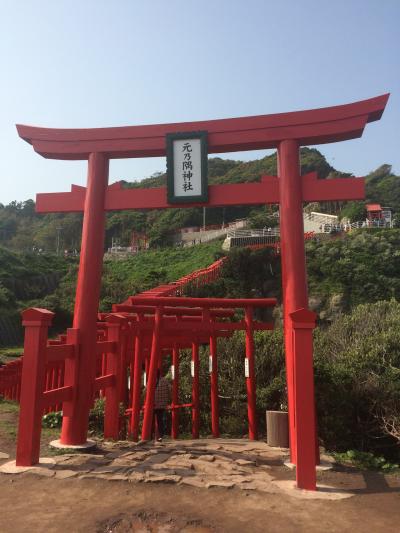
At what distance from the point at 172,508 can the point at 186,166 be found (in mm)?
4585

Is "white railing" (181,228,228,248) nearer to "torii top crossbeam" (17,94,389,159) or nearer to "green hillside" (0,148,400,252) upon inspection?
"green hillside" (0,148,400,252)

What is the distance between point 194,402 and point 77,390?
3.20m

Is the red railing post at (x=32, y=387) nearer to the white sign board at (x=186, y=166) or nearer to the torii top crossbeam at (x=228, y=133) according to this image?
the white sign board at (x=186, y=166)

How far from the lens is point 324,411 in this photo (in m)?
7.13

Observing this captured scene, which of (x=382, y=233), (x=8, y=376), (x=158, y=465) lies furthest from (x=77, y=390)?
(x=382, y=233)

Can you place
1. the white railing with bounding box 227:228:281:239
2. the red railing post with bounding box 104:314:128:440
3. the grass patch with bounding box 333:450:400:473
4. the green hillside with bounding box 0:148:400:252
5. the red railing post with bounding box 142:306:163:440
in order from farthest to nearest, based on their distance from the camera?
the green hillside with bounding box 0:148:400:252 → the white railing with bounding box 227:228:281:239 → the red railing post with bounding box 104:314:128:440 → the red railing post with bounding box 142:306:163:440 → the grass patch with bounding box 333:450:400:473

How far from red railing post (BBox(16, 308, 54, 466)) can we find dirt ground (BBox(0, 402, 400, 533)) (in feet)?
1.12

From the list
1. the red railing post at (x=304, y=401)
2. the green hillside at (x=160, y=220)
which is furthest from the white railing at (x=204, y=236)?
the red railing post at (x=304, y=401)

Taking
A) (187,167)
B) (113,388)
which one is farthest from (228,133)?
(113,388)

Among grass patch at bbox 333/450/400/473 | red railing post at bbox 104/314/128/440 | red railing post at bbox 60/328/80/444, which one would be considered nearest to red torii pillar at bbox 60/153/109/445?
red railing post at bbox 60/328/80/444

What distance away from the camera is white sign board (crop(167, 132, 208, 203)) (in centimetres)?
670

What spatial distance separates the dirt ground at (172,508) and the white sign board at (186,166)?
3.93m

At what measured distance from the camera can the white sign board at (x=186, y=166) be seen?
6.70 m

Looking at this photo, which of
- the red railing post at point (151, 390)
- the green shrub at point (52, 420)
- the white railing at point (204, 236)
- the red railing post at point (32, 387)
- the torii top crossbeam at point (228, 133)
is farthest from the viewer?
the white railing at point (204, 236)
